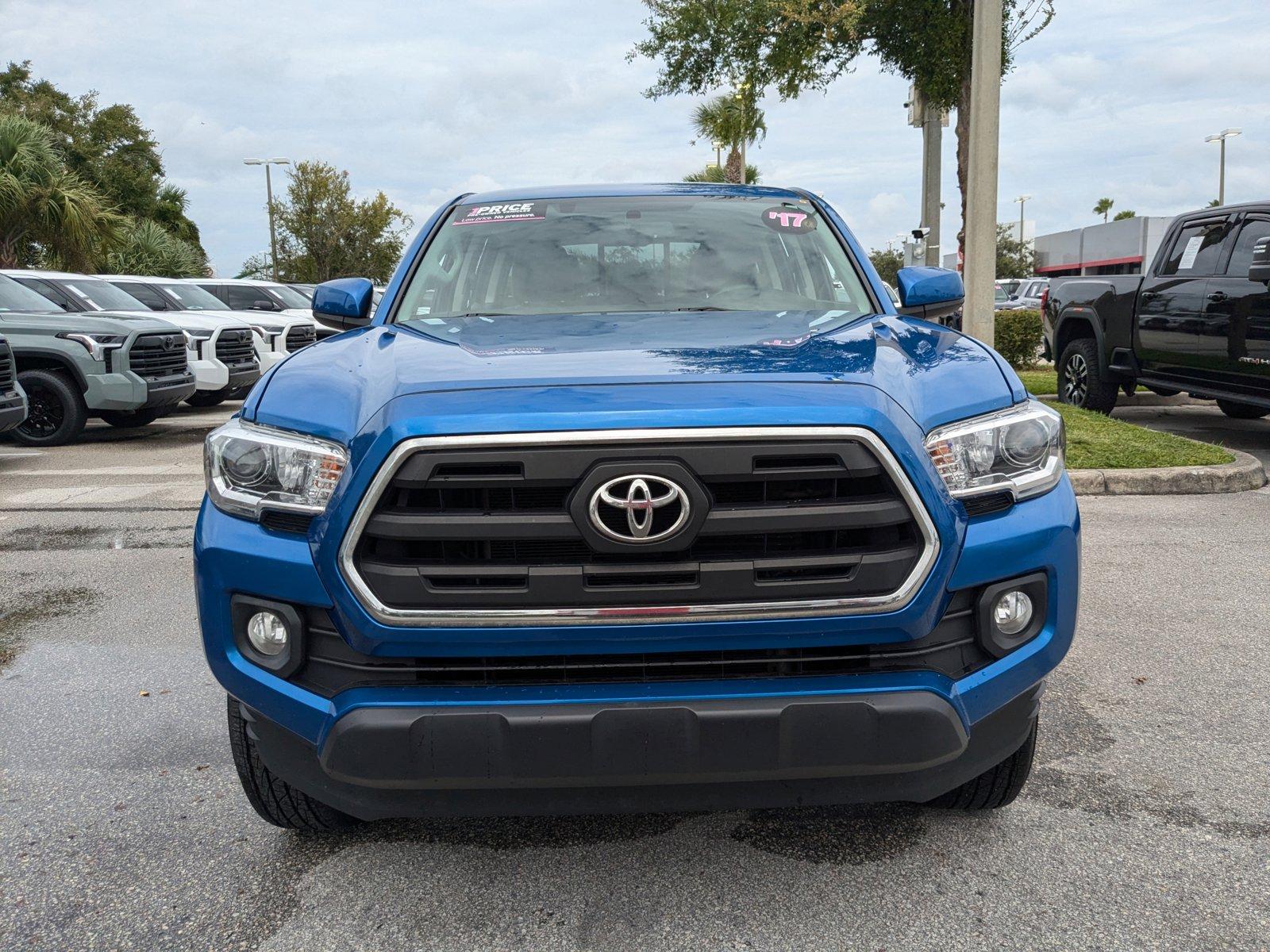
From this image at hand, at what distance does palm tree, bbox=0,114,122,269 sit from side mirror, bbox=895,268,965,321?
24.9 m

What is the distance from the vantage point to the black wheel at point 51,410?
11539mm

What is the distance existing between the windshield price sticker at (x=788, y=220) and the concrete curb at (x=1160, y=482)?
14.4ft

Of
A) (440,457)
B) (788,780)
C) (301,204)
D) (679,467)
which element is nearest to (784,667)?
(788,780)

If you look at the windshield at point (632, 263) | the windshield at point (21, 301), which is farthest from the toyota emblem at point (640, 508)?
the windshield at point (21, 301)

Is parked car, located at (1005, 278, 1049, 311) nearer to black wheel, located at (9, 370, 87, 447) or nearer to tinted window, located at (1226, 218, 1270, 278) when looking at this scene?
tinted window, located at (1226, 218, 1270, 278)

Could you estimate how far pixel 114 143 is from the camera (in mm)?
50188

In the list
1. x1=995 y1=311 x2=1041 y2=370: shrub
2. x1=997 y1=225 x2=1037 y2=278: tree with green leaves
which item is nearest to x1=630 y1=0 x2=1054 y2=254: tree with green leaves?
x1=995 y1=311 x2=1041 y2=370: shrub

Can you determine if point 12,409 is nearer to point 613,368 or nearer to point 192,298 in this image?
point 192,298

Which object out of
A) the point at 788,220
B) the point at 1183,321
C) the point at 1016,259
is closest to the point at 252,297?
the point at 1183,321

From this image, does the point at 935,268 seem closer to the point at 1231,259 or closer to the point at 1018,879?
the point at 1018,879

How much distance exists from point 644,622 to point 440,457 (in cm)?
53

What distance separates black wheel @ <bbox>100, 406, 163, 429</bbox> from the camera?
13.1m

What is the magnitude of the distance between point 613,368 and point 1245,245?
8.36 meters

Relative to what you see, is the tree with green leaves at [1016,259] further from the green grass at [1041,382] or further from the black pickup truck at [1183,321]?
the black pickup truck at [1183,321]
